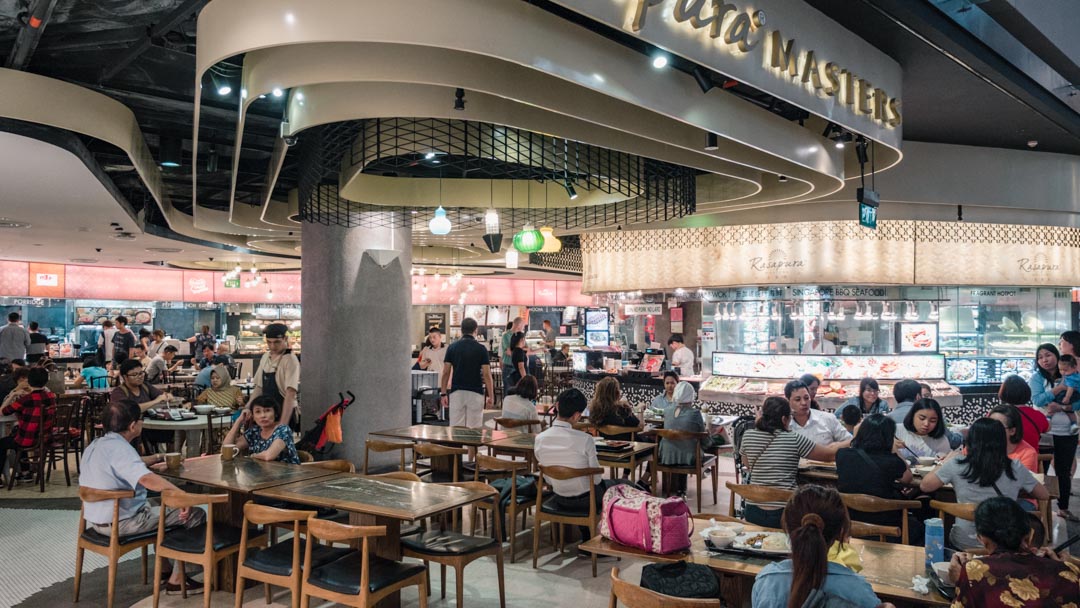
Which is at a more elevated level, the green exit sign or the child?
the green exit sign

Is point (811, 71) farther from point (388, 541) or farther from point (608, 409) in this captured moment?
point (388, 541)

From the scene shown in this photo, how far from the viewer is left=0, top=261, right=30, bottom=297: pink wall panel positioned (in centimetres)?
1449

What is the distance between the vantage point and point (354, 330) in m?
8.23

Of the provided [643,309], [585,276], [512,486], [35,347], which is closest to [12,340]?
[35,347]

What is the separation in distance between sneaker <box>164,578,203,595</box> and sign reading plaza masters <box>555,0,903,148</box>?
4058 millimetres

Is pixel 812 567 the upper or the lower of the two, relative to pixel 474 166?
lower

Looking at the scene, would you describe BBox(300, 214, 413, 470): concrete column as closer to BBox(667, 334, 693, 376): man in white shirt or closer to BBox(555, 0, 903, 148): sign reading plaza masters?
BBox(667, 334, 693, 376): man in white shirt

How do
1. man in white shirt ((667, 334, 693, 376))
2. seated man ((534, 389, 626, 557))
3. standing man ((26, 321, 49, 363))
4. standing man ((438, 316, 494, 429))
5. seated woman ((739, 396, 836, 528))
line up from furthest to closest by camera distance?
standing man ((26, 321, 49, 363)) < man in white shirt ((667, 334, 693, 376)) < standing man ((438, 316, 494, 429)) < seated man ((534, 389, 626, 557)) < seated woman ((739, 396, 836, 528))

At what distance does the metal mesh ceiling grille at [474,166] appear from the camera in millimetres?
5840

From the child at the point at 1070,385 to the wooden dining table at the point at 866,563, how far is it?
4433 mm

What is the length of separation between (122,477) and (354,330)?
12.7 ft

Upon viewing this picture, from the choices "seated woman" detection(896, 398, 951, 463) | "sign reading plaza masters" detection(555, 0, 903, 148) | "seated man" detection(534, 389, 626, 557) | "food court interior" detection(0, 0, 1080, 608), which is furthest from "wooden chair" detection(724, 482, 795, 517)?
"sign reading plaza masters" detection(555, 0, 903, 148)

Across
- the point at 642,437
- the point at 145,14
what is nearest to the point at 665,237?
the point at 642,437

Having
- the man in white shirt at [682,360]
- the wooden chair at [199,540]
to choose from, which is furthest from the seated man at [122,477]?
the man in white shirt at [682,360]
